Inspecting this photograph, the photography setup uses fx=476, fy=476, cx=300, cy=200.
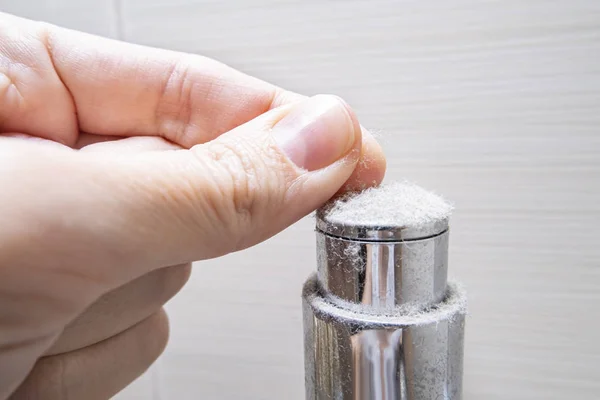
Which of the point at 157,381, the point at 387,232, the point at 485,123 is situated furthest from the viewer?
the point at 157,381

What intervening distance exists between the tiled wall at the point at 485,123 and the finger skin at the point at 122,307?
8 centimetres

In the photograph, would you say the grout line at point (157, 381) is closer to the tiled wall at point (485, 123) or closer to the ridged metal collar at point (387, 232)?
the tiled wall at point (485, 123)

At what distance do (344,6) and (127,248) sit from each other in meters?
0.22

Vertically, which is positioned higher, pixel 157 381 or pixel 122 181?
pixel 122 181

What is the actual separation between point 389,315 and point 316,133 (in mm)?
92

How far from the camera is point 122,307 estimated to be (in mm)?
327

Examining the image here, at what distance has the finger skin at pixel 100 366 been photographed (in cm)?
33

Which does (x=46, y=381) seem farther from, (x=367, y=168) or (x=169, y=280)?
(x=367, y=168)

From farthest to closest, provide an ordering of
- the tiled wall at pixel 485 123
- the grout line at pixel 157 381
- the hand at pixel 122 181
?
the grout line at pixel 157 381 < the tiled wall at pixel 485 123 < the hand at pixel 122 181

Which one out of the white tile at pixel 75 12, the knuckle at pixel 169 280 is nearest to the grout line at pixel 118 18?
the white tile at pixel 75 12

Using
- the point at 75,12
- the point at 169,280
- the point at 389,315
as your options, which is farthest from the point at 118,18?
the point at 389,315

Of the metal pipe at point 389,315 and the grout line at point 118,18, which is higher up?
the grout line at point 118,18

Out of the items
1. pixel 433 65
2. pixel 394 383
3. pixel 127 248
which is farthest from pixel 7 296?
pixel 433 65

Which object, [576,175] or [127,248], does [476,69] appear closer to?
[576,175]
